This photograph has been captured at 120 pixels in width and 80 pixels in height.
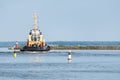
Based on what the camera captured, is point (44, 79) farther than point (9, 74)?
No

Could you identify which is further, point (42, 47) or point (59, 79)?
point (42, 47)

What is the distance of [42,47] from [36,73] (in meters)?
66.9

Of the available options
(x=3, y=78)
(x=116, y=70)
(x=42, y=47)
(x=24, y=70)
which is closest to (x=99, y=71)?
(x=116, y=70)

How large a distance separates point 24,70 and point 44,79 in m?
14.7

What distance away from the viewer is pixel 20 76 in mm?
76938

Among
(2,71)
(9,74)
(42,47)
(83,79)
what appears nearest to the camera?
(83,79)

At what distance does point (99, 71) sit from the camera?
84.2m

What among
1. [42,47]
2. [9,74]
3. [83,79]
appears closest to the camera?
[83,79]

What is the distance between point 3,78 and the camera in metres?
73.9

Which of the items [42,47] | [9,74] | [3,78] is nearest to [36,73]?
[9,74]

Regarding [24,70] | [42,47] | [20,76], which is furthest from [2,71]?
[42,47]

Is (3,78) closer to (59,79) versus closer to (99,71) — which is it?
(59,79)

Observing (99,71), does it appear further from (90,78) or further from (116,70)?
(90,78)

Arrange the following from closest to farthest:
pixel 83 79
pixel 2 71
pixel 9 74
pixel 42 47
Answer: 1. pixel 83 79
2. pixel 9 74
3. pixel 2 71
4. pixel 42 47
